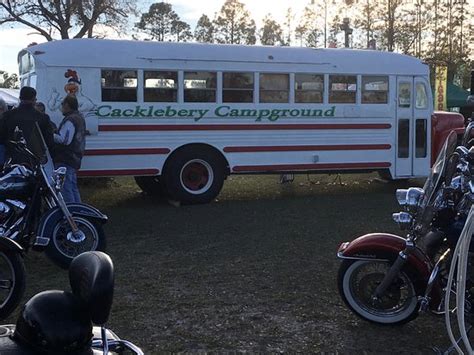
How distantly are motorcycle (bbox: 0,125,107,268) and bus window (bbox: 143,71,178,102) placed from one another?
4.07 m

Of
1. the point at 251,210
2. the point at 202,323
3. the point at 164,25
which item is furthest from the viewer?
the point at 164,25

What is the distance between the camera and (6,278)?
15.3ft

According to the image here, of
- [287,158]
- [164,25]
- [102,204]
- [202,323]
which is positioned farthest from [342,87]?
[164,25]

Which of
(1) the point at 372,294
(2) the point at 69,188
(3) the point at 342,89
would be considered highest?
(3) the point at 342,89

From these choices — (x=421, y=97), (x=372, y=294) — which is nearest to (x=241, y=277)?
(x=372, y=294)

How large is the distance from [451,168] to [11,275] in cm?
322

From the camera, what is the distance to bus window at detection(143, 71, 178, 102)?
993 cm

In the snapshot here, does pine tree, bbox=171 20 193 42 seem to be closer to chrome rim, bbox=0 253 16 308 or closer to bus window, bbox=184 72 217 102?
bus window, bbox=184 72 217 102

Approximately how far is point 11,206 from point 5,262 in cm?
112

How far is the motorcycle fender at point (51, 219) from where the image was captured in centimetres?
566

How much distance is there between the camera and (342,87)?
35.8 ft

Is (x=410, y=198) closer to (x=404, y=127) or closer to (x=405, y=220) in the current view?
(x=405, y=220)

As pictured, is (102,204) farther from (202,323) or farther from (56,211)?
(202,323)

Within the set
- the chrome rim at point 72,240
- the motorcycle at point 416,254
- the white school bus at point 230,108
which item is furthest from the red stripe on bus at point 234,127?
the motorcycle at point 416,254
